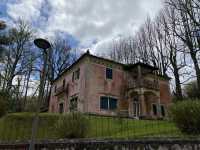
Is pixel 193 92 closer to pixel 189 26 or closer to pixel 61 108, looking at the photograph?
pixel 189 26

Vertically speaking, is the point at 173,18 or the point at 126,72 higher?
the point at 173,18

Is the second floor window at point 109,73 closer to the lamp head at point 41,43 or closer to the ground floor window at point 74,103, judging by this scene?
the ground floor window at point 74,103

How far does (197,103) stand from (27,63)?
2173cm

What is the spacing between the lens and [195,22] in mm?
16438

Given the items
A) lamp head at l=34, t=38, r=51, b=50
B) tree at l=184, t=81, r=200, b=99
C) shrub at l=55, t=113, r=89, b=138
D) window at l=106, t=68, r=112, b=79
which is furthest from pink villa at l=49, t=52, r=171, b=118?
lamp head at l=34, t=38, r=51, b=50

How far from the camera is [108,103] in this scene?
19922 millimetres

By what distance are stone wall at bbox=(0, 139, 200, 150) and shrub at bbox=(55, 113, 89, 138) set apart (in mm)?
1077

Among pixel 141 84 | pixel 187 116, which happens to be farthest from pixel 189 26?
pixel 187 116

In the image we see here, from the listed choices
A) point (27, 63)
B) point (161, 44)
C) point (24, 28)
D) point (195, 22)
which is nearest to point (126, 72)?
point (161, 44)

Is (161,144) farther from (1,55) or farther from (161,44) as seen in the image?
(161,44)

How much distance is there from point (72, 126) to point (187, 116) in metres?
4.30

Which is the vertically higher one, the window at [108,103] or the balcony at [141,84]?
the balcony at [141,84]

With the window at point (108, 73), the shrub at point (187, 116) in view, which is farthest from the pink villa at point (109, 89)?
the shrub at point (187, 116)

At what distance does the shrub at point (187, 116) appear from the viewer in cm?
661
